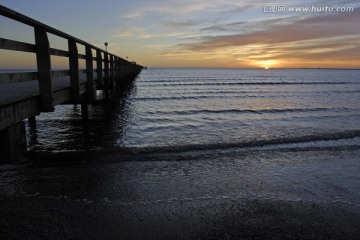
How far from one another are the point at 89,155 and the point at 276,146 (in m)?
5.06

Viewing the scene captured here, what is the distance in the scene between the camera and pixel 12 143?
3.63m

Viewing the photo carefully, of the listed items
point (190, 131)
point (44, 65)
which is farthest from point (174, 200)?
point (190, 131)

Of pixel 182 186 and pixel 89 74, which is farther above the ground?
pixel 89 74

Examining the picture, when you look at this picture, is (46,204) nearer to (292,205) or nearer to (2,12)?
(2,12)

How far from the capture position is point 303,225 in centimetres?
381

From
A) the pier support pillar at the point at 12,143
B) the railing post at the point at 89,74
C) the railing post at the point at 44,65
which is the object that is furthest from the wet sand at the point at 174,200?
the railing post at the point at 89,74

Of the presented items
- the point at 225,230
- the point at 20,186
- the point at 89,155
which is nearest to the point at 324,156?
the point at 225,230

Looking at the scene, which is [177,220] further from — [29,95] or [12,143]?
[29,95]

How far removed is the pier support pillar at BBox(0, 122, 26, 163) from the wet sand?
865 millimetres

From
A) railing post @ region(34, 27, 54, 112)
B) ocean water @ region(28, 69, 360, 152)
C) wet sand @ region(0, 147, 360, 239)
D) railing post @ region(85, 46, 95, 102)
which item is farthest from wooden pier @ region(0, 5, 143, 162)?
ocean water @ region(28, 69, 360, 152)

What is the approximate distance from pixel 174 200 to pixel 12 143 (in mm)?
2408

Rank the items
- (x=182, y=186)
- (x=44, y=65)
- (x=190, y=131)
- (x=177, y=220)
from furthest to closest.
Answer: (x=190, y=131), (x=182, y=186), (x=44, y=65), (x=177, y=220)

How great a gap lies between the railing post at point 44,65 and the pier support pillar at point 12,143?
1.21 metres

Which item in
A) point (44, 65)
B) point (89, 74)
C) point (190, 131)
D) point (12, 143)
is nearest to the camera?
point (12, 143)
